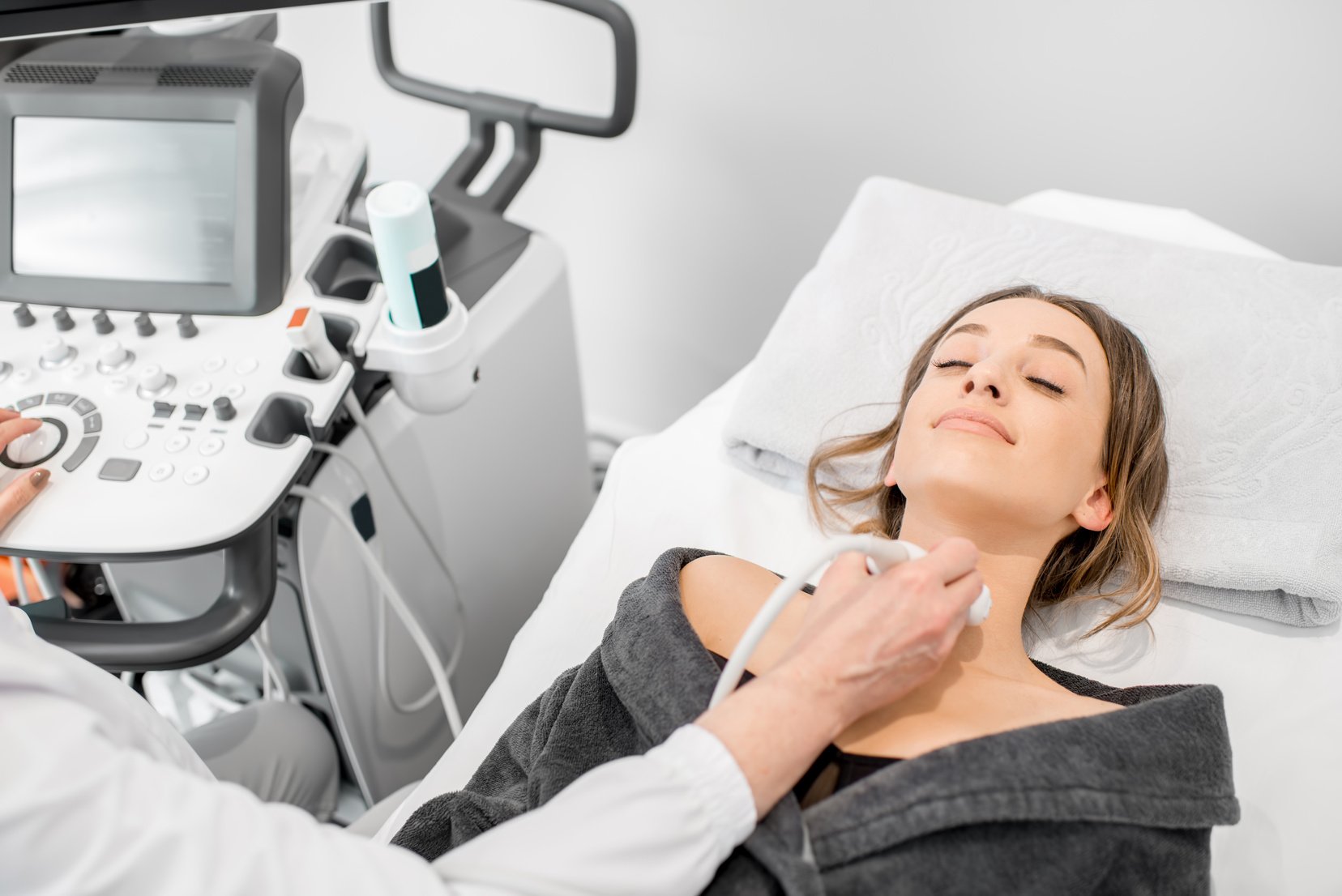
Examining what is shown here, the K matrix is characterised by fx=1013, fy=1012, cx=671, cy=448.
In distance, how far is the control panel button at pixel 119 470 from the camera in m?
0.99

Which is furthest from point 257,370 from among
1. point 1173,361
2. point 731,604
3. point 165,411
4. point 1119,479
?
point 1173,361

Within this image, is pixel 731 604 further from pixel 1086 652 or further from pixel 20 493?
pixel 20 493

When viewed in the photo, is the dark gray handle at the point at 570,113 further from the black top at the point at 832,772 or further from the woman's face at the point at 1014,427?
the black top at the point at 832,772

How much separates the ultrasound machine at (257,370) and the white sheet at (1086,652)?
0.69 feet

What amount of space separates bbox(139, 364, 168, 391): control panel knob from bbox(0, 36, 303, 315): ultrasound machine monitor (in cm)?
11

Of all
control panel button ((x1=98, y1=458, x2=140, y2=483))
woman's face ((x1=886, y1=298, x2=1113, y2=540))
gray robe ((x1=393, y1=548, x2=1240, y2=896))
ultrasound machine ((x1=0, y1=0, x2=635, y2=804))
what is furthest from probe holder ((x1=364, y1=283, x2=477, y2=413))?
woman's face ((x1=886, y1=298, x2=1113, y2=540))

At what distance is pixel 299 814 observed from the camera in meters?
0.65

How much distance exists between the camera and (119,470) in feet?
3.26

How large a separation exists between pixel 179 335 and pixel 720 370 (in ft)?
3.72

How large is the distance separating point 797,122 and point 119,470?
1120 mm

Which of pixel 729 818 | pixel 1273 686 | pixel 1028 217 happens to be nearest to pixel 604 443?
pixel 1028 217

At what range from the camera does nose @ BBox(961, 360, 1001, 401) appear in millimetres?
988

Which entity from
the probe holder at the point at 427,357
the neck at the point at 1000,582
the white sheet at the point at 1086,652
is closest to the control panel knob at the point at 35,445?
the probe holder at the point at 427,357

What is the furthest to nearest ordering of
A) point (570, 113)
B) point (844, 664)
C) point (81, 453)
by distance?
point (570, 113)
point (81, 453)
point (844, 664)
